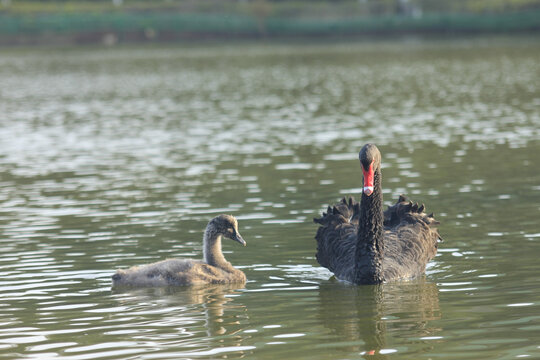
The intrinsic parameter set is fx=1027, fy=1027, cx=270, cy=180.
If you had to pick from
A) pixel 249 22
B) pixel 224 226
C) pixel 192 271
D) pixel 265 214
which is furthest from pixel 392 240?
pixel 249 22

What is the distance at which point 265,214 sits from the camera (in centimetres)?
1371

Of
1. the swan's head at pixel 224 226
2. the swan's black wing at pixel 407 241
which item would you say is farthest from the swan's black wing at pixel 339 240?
the swan's head at pixel 224 226

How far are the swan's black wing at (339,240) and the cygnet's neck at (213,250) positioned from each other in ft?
3.41

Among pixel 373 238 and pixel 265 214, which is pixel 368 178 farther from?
pixel 265 214

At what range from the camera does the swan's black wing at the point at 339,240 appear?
10289 millimetres

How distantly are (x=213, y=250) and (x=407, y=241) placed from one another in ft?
6.43

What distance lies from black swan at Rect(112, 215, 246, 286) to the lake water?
0.43ft

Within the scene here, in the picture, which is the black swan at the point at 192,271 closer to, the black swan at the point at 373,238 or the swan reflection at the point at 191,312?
the swan reflection at the point at 191,312

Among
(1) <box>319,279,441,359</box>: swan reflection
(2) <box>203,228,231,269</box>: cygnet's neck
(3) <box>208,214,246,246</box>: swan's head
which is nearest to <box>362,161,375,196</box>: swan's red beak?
(1) <box>319,279,441,359</box>: swan reflection

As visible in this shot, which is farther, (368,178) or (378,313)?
(368,178)

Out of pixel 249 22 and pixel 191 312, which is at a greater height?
pixel 249 22

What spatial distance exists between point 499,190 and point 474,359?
24.9ft

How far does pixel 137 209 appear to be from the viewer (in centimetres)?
1472

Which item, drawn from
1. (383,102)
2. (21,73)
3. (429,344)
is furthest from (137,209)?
(21,73)
